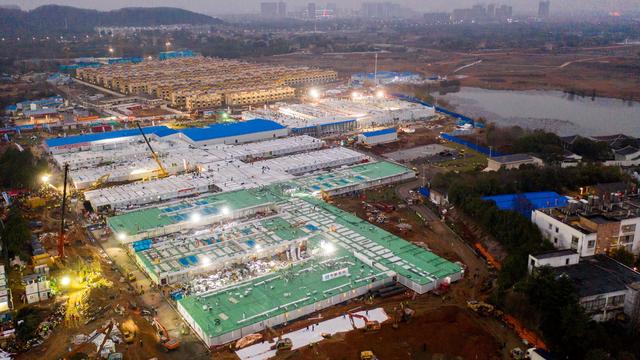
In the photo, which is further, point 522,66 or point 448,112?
point 522,66

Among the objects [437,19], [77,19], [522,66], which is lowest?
[522,66]

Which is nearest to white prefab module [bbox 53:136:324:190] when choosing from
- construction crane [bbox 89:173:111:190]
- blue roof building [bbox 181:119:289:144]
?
construction crane [bbox 89:173:111:190]

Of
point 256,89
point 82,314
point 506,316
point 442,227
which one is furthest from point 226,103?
point 506,316

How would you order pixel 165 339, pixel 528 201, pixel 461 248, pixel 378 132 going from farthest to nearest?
pixel 378 132 → pixel 528 201 → pixel 461 248 → pixel 165 339

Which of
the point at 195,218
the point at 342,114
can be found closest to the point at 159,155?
the point at 195,218

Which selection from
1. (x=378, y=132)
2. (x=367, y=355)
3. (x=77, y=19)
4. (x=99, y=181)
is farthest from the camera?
(x=77, y=19)

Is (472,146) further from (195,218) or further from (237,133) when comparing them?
(195,218)
